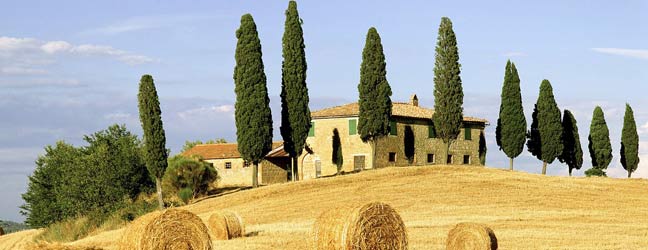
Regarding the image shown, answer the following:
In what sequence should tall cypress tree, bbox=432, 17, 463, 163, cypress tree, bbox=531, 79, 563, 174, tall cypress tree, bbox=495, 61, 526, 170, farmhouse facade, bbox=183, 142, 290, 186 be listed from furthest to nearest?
farmhouse facade, bbox=183, 142, 290, 186 < cypress tree, bbox=531, 79, 563, 174 < tall cypress tree, bbox=495, 61, 526, 170 < tall cypress tree, bbox=432, 17, 463, 163

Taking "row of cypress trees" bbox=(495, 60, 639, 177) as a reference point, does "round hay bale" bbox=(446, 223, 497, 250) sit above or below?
below

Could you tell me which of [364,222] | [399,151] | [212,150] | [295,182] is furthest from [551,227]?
[212,150]

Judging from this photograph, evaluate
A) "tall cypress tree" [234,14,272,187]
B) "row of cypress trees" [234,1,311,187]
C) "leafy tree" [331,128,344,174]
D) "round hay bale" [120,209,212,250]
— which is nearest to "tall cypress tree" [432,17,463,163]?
"leafy tree" [331,128,344,174]

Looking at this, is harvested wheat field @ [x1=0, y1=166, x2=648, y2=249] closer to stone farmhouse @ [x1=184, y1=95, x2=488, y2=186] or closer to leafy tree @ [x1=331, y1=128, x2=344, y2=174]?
stone farmhouse @ [x1=184, y1=95, x2=488, y2=186]

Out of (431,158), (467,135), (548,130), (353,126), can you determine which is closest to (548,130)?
(548,130)

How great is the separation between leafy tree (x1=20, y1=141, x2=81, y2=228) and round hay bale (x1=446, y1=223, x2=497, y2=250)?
48.5 m

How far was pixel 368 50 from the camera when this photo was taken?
6231 centimetres

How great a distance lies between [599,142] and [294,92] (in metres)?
31.2

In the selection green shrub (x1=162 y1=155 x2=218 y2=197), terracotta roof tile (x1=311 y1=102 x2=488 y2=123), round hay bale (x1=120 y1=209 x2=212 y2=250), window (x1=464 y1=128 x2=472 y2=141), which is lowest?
round hay bale (x1=120 y1=209 x2=212 y2=250)

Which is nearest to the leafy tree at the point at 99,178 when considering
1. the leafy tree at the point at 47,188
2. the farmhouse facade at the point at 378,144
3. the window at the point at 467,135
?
the leafy tree at the point at 47,188

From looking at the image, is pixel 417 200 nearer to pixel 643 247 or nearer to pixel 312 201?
pixel 312 201

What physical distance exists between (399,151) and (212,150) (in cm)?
1543

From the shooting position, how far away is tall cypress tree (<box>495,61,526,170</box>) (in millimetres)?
66938

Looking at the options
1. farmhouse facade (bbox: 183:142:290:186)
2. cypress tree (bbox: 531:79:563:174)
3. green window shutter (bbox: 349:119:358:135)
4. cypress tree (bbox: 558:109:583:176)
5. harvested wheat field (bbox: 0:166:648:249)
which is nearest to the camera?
harvested wheat field (bbox: 0:166:648:249)
